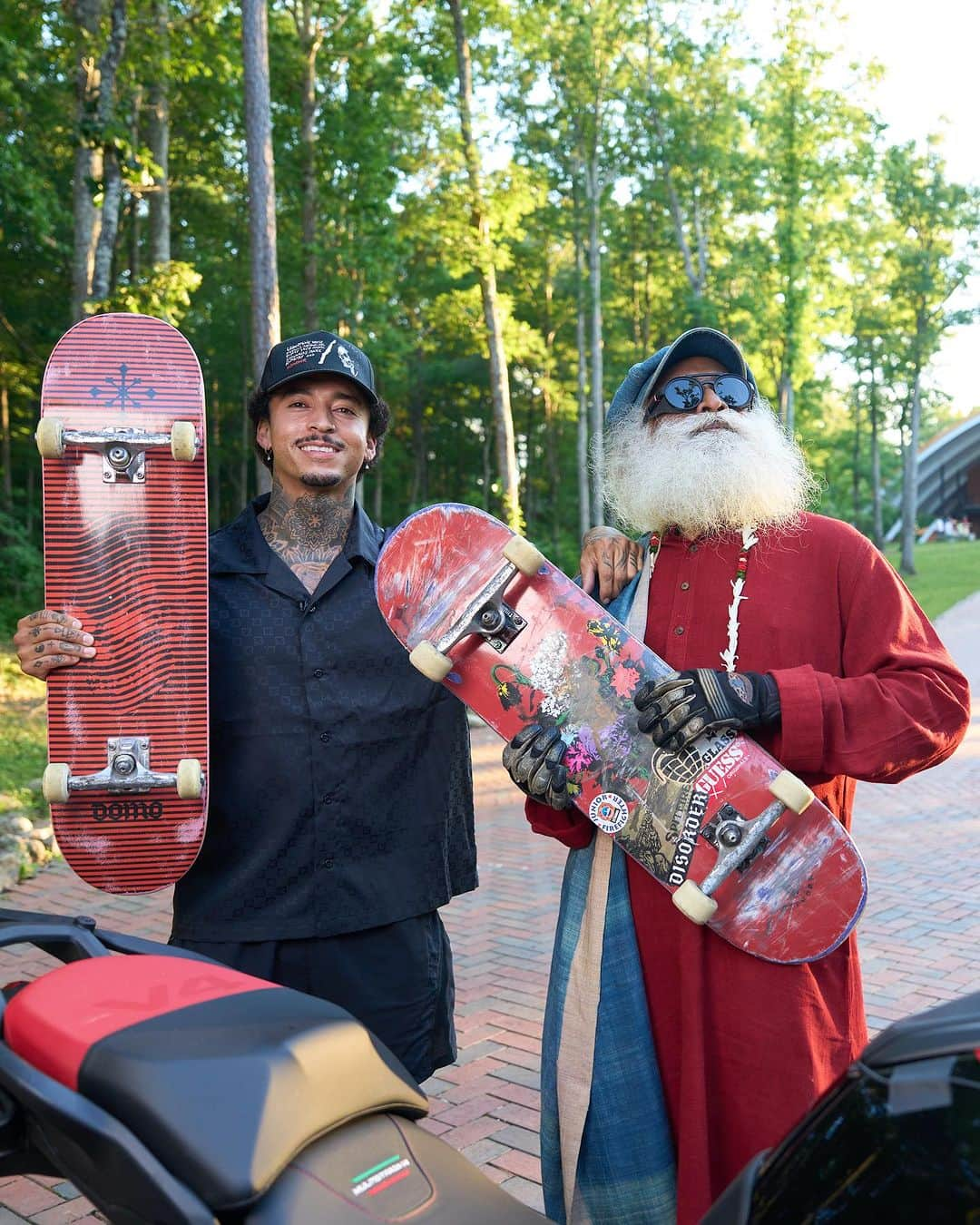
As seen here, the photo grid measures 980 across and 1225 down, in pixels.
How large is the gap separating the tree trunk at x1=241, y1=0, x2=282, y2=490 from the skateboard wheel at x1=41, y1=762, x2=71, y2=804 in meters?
6.32

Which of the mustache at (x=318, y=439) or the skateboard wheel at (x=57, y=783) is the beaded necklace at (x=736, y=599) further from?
the skateboard wheel at (x=57, y=783)

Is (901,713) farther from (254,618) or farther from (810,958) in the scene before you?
(254,618)

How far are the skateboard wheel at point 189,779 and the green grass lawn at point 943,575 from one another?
19731mm

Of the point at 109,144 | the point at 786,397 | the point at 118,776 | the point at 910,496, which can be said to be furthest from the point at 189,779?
the point at 910,496

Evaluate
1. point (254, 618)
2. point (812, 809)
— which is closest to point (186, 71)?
point (254, 618)

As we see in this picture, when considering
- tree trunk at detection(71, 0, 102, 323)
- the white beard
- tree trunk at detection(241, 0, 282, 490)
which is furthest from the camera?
tree trunk at detection(241, 0, 282, 490)

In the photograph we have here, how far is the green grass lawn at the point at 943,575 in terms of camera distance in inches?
918

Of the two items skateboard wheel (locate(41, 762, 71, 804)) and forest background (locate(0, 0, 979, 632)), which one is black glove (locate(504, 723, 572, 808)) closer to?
skateboard wheel (locate(41, 762, 71, 804))

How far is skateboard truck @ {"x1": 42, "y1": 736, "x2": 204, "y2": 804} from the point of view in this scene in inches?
99.4

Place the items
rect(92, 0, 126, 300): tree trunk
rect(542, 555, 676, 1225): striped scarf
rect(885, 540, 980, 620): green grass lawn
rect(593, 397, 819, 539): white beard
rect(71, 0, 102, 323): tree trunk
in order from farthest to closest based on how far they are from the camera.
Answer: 1. rect(885, 540, 980, 620): green grass lawn
2. rect(71, 0, 102, 323): tree trunk
3. rect(92, 0, 126, 300): tree trunk
4. rect(593, 397, 819, 539): white beard
5. rect(542, 555, 676, 1225): striped scarf

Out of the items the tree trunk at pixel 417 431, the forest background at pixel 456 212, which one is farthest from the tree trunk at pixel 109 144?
the tree trunk at pixel 417 431

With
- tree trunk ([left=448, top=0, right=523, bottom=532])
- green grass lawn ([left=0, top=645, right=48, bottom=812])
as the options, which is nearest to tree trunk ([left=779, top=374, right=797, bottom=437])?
tree trunk ([left=448, top=0, right=523, bottom=532])

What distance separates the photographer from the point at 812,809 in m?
2.08

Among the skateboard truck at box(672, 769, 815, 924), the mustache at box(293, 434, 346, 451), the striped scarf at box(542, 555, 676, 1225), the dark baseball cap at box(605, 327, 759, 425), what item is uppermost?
the dark baseball cap at box(605, 327, 759, 425)
